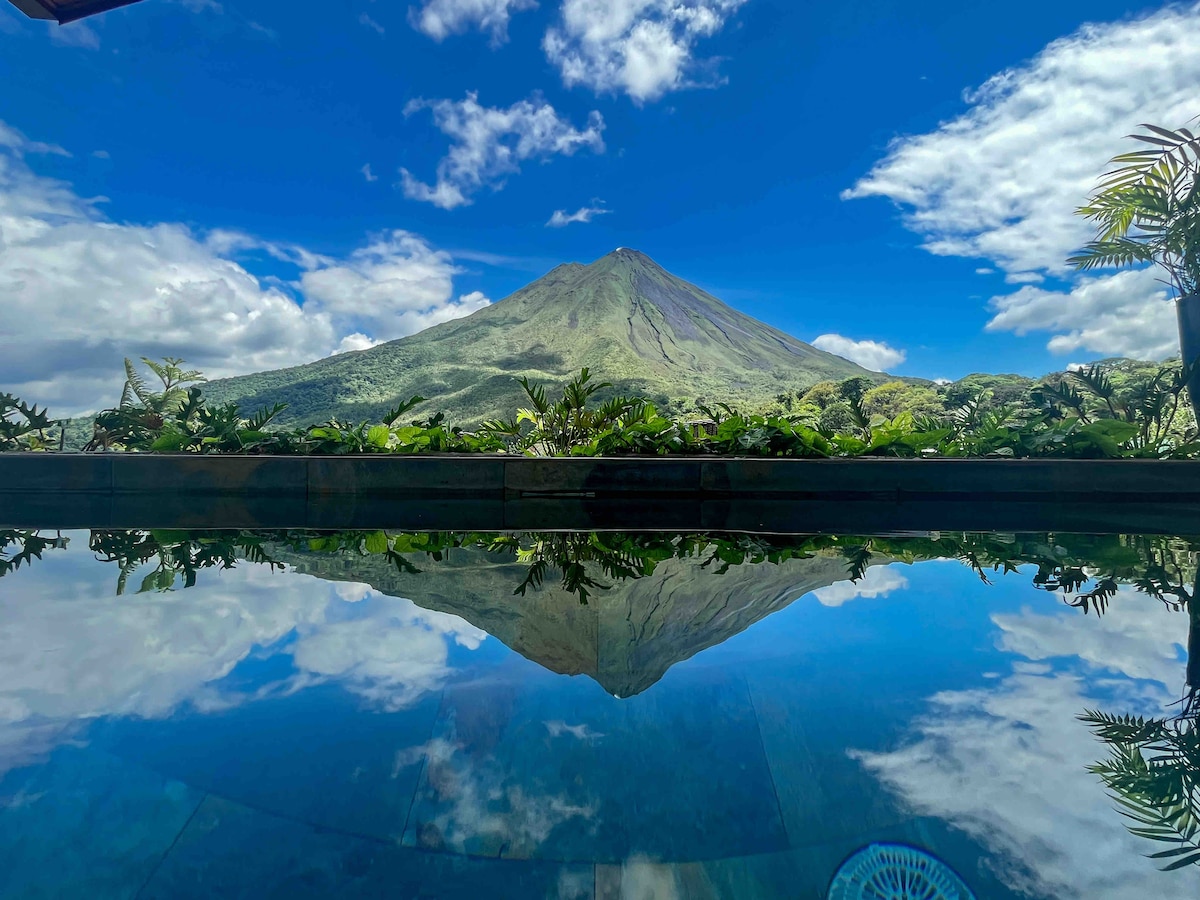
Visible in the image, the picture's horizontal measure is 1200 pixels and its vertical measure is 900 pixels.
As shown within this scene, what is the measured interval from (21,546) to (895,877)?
340 centimetres

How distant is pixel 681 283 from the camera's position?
416 ft

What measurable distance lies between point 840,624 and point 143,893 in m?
1.37

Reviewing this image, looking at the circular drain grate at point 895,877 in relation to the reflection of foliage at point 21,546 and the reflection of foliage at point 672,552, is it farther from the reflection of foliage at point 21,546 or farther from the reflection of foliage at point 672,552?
the reflection of foliage at point 21,546

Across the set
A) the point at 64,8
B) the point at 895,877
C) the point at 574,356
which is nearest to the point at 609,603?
the point at 895,877

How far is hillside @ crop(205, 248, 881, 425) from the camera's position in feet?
269

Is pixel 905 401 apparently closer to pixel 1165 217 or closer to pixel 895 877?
pixel 1165 217

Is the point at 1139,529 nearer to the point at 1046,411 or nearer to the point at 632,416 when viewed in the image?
the point at 1046,411

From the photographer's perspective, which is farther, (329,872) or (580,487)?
(580,487)

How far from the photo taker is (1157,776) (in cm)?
82

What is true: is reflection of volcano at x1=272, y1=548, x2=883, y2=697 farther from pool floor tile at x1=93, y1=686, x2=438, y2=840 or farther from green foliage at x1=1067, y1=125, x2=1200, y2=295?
green foliage at x1=1067, y1=125, x2=1200, y2=295

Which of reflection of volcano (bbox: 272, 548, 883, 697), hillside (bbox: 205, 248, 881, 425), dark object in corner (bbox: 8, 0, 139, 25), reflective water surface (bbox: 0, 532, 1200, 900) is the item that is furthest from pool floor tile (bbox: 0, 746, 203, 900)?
hillside (bbox: 205, 248, 881, 425)

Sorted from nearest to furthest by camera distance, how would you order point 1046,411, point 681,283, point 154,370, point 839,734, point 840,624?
1. point 839,734
2. point 840,624
3. point 1046,411
4. point 154,370
5. point 681,283

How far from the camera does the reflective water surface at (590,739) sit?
0.65 metres

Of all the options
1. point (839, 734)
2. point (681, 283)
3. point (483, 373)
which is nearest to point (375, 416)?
point (483, 373)
